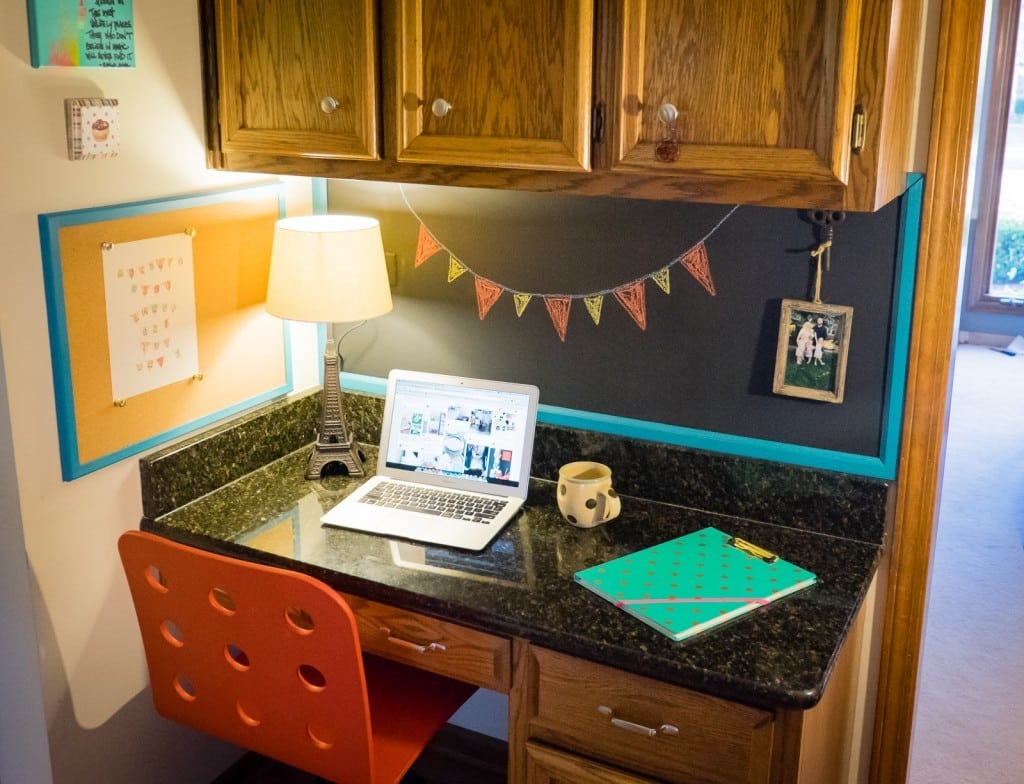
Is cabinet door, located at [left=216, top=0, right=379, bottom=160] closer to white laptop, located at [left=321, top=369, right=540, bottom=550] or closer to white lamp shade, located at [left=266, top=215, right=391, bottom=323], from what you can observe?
white lamp shade, located at [left=266, top=215, right=391, bottom=323]

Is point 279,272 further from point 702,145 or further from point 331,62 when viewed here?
point 702,145

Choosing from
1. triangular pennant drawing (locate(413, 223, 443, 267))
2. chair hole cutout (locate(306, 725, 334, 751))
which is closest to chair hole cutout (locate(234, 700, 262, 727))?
chair hole cutout (locate(306, 725, 334, 751))

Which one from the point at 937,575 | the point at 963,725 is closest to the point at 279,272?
the point at 963,725

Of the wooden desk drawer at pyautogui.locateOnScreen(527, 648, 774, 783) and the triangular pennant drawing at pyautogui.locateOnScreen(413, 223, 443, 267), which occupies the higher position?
the triangular pennant drawing at pyautogui.locateOnScreen(413, 223, 443, 267)

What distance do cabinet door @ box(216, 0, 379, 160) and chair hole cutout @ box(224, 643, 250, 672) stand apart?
0.88m

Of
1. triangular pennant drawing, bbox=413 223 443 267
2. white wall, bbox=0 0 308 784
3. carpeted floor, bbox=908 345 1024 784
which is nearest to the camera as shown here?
white wall, bbox=0 0 308 784

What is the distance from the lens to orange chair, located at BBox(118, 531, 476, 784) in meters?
1.66

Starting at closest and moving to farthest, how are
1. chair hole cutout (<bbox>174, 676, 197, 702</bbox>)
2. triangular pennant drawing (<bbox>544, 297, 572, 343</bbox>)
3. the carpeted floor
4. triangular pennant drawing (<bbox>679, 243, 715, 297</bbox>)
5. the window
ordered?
chair hole cutout (<bbox>174, 676, 197, 702</bbox>) → triangular pennant drawing (<bbox>679, 243, 715, 297</bbox>) → triangular pennant drawing (<bbox>544, 297, 572, 343</bbox>) → the carpeted floor → the window

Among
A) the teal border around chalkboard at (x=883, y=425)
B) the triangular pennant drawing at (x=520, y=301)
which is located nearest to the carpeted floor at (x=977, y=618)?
the teal border around chalkboard at (x=883, y=425)

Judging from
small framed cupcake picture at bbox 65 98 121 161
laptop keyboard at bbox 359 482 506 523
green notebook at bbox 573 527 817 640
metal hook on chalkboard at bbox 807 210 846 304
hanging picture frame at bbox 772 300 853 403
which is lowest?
green notebook at bbox 573 527 817 640

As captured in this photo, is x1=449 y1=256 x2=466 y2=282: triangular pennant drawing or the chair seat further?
x1=449 y1=256 x2=466 y2=282: triangular pennant drawing

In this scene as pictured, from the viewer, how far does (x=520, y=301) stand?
2240mm

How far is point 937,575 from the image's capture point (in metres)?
3.69

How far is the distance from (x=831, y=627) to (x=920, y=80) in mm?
915
